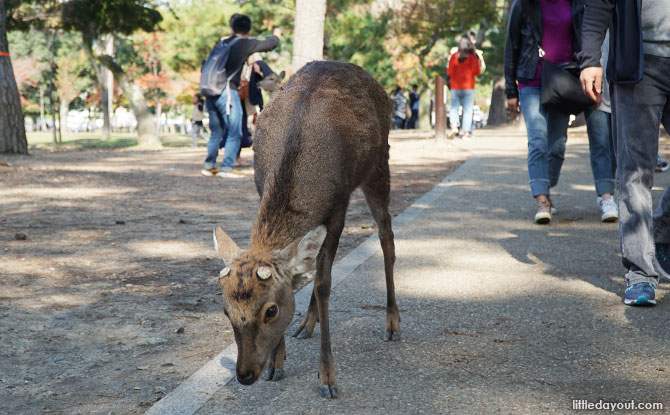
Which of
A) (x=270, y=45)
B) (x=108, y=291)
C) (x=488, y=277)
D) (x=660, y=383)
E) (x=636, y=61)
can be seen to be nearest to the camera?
(x=660, y=383)

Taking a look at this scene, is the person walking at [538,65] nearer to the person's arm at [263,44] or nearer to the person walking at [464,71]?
the person's arm at [263,44]

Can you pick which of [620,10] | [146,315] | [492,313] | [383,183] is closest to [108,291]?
[146,315]

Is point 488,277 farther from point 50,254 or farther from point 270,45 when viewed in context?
point 270,45

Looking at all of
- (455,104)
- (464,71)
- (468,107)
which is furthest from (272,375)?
(468,107)

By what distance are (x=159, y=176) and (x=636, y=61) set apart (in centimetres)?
977

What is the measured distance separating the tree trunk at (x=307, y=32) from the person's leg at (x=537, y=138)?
284 inches

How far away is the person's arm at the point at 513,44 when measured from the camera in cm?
721

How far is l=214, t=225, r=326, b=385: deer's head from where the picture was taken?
2.94 metres

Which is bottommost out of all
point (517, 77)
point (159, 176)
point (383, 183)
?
point (159, 176)

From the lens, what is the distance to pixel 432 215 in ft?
27.0

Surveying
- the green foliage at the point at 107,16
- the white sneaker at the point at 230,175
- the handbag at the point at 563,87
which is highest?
the green foliage at the point at 107,16

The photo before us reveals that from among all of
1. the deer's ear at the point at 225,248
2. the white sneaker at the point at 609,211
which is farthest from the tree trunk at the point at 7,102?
the deer's ear at the point at 225,248

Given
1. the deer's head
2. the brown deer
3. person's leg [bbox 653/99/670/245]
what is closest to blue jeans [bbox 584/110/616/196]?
person's leg [bbox 653/99/670/245]

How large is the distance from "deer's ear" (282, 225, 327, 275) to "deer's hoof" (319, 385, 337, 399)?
0.55 metres
